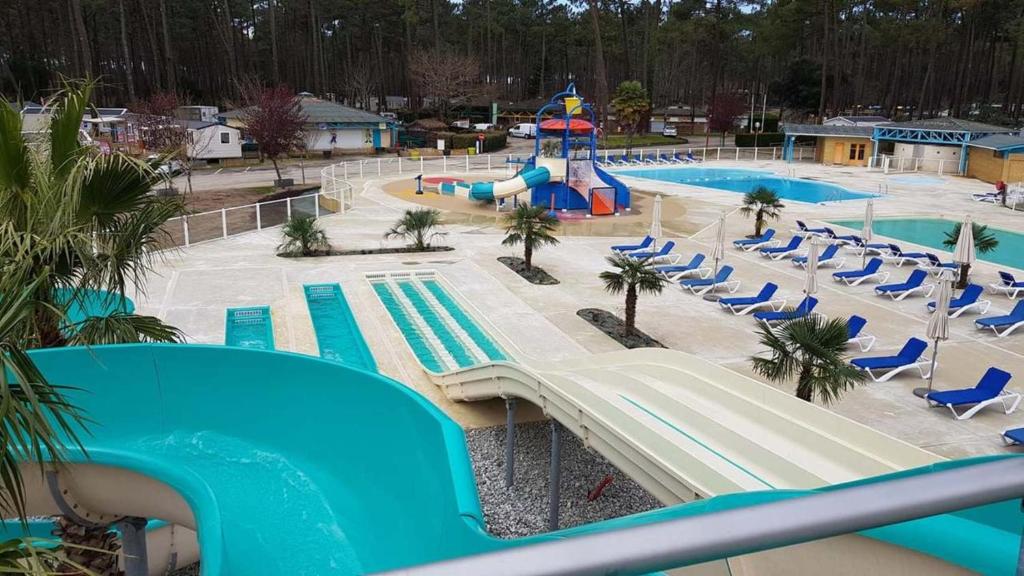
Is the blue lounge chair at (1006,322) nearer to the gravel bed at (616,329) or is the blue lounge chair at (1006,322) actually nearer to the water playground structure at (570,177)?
the gravel bed at (616,329)

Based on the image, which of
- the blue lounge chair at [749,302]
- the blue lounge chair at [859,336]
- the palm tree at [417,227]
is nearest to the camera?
the blue lounge chair at [859,336]

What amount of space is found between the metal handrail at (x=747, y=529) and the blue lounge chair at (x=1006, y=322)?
48.0 ft

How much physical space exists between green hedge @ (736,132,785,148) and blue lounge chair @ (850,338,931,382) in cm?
4876

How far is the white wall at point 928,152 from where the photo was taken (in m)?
40.8

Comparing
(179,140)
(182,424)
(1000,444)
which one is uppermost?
(179,140)

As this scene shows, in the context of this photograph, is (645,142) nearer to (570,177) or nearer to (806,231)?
(570,177)

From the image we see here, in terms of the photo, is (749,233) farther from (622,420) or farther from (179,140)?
(179,140)

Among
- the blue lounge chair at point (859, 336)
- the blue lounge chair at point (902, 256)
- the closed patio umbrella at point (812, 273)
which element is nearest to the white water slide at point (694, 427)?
the closed patio umbrella at point (812, 273)

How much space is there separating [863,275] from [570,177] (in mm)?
12014

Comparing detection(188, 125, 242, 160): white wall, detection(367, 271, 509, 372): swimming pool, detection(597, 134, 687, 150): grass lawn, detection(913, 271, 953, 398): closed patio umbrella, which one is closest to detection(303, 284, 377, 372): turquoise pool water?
detection(367, 271, 509, 372): swimming pool

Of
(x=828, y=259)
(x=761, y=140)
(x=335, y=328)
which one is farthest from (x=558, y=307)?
(x=761, y=140)

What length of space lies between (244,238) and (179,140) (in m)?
12.7

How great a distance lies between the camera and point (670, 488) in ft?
20.3

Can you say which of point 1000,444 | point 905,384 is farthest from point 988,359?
point 1000,444
